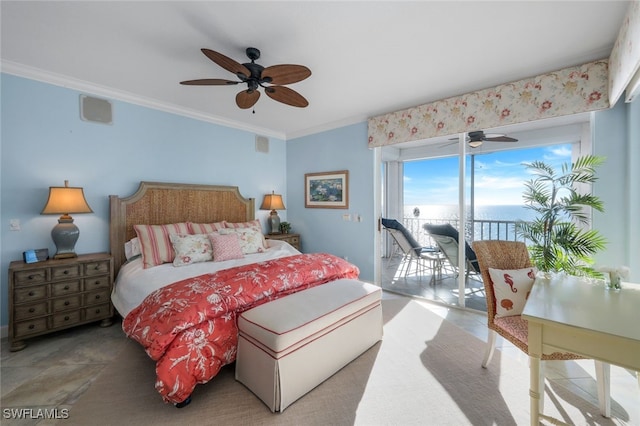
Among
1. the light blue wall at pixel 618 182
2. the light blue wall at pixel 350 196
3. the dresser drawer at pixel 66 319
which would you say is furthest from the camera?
the light blue wall at pixel 350 196

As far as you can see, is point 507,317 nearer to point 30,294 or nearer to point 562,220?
point 562,220

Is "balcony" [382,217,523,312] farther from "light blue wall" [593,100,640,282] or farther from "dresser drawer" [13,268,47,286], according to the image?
"dresser drawer" [13,268,47,286]

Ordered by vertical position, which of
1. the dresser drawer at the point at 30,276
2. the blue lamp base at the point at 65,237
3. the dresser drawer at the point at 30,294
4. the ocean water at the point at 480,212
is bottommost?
the dresser drawer at the point at 30,294

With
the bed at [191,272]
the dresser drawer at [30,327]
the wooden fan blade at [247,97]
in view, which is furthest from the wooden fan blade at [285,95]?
the dresser drawer at [30,327]

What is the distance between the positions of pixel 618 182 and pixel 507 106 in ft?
3.90

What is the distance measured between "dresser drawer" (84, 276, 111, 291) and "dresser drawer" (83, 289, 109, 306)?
0.04m

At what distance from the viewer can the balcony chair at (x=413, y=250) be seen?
3.86 m

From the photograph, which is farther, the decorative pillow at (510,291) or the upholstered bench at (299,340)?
the decorative pillow at (510,291)

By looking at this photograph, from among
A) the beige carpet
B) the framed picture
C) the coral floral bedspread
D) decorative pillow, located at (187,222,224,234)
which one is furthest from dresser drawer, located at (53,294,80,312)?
the framed picture

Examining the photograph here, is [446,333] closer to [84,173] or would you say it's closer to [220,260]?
[220,260]

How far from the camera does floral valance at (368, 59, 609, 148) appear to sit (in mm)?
2375

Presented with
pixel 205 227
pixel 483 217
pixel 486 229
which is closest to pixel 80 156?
pixel 205 227

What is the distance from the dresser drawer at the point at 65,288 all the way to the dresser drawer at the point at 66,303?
6 centimetres

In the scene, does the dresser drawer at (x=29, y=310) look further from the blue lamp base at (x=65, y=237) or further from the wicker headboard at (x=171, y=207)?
the wicker headboard at (x=171, y=207)
